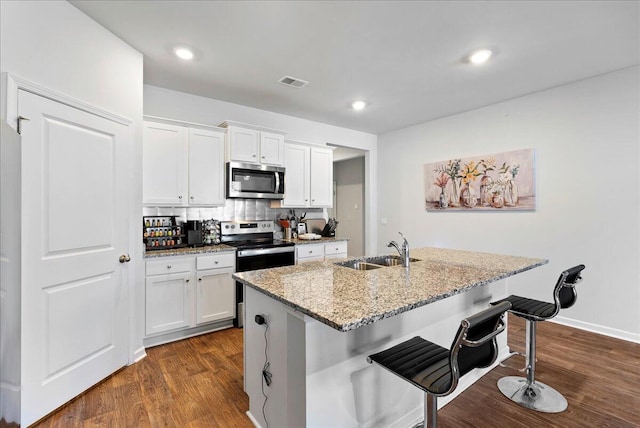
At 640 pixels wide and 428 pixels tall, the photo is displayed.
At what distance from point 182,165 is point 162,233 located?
75 centimetres

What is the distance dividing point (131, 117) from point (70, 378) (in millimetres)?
2005

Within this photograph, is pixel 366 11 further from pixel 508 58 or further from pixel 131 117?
pixel 131 117

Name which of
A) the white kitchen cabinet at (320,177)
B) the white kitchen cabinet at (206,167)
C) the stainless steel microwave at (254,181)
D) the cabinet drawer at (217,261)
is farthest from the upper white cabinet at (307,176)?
the cabinet drawer at (217,261)

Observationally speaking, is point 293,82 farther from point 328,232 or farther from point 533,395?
point 533,395

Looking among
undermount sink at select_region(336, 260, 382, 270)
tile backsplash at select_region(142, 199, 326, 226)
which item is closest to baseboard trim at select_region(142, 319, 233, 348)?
tile backsplash at select_region(142, 199, 326, 226)

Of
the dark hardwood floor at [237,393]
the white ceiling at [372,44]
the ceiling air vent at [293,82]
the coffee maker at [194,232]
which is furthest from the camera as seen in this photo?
the coffee maker at [194,232]

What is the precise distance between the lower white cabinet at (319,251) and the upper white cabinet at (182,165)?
1.17m

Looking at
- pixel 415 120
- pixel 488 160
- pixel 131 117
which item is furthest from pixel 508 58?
pixel 131 117

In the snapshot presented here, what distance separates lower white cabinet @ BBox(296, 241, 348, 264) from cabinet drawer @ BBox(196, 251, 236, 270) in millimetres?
880

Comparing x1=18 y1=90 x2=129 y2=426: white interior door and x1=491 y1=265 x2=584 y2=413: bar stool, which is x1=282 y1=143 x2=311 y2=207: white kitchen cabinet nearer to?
x1=18 y1=90 x2=129 y2=426: white interior door

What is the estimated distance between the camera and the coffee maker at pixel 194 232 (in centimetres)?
328

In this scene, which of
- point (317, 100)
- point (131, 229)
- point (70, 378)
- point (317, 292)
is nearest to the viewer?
point (317, 292)

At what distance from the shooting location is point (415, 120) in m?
4.68

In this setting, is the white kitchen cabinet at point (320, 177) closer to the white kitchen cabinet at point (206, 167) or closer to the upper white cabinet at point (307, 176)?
the upper white cabinet at point (307, 176)
